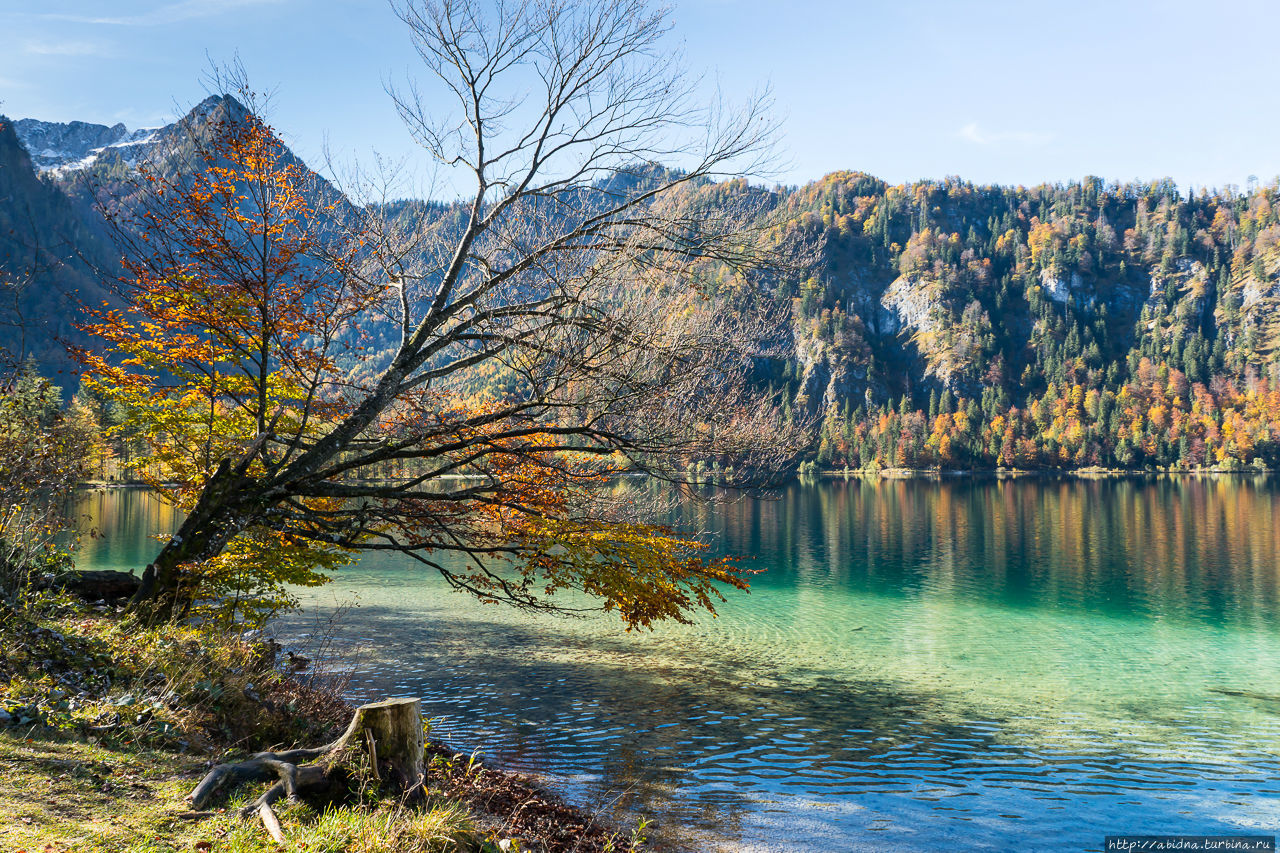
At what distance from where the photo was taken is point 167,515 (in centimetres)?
6078

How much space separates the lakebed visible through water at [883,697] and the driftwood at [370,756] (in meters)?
4.25

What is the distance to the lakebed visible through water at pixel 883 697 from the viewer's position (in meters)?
10.6

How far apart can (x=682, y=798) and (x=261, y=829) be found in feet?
21.2

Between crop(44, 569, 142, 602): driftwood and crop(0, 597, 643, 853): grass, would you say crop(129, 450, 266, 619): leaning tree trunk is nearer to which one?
crop(0, 597, 643, 853): grass

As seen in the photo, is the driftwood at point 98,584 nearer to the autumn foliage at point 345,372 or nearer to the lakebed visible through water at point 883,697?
the autumn foliage at point 345,372

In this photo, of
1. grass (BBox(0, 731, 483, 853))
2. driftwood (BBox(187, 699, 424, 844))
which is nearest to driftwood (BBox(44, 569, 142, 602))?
grass (BBox(0, 731, 483, 853))

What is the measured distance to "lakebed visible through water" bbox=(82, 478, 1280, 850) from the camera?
10.6 meters

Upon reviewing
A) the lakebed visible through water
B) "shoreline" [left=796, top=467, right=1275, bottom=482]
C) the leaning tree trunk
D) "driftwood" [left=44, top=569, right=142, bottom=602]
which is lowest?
the lakebed visible through water

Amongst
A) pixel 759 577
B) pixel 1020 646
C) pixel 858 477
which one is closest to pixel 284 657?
pixel 1020 646

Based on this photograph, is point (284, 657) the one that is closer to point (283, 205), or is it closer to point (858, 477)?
point (283, 205)

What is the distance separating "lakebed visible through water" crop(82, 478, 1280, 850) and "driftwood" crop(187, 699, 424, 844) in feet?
14.0

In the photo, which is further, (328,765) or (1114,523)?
(1114,523)

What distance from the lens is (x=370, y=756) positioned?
6.55m

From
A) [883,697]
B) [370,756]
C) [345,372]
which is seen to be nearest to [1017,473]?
[883,697]
